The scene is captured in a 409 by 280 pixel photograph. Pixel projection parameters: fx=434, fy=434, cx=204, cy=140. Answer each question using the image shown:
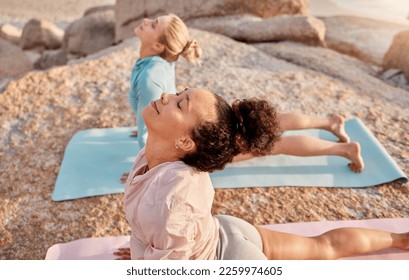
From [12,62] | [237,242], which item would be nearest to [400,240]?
[237,242]

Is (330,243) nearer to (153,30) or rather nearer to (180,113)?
(180,113)

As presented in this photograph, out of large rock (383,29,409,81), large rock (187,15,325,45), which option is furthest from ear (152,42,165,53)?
large rock (383,29,409,81)

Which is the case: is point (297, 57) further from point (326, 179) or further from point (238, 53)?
point (326, 179)

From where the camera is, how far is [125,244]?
2.31 meters

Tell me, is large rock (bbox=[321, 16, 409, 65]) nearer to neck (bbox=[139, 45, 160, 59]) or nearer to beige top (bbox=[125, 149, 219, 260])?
neck (bbox=[139, 45, 160, 59])

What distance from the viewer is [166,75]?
265 centimetres

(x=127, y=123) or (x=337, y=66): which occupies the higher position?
(x=337, y=66)

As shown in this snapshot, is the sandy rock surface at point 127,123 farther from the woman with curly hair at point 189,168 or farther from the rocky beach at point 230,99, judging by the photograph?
the woman with curly hair at point 189,168

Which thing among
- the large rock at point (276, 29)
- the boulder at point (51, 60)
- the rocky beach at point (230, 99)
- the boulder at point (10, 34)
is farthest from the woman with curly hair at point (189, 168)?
the boulder at point (10, 34)

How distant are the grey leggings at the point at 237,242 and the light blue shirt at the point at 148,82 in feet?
3.12

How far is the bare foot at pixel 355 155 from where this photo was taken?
281 cm

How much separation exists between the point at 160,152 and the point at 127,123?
6.17ft
